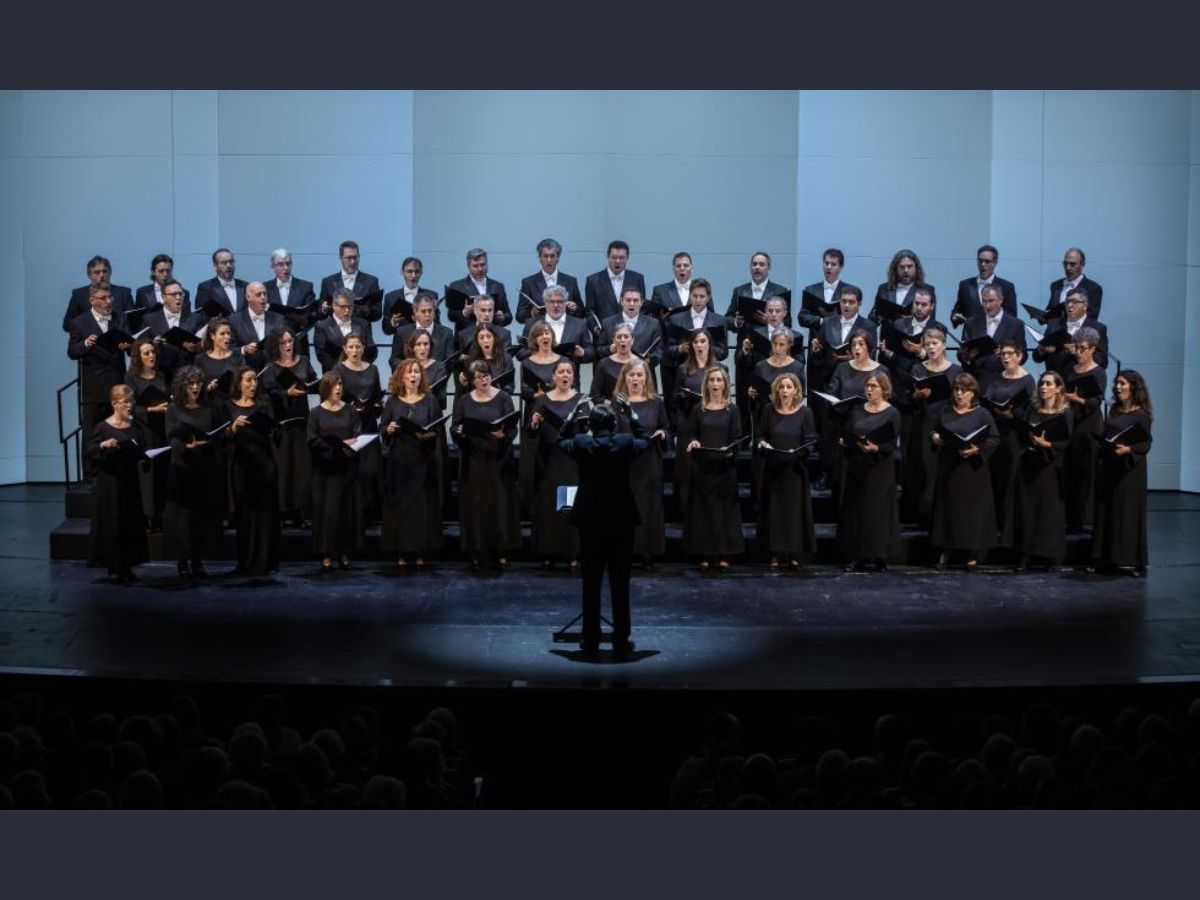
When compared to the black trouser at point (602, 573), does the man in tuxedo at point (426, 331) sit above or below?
above

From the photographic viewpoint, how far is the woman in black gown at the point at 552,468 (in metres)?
9.14

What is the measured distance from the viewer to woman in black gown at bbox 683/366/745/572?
9.13 metres

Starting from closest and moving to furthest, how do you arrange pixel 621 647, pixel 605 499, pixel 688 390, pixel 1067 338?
pixel 605 499 → pixel 621 647 → pixel 688 390 → pixel 1067 338

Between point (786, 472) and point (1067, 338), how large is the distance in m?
1.95

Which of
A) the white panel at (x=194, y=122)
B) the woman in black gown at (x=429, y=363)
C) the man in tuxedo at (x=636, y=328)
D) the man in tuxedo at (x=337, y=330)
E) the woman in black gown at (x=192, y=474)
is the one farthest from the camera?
the white panel at (x=194, y=122)

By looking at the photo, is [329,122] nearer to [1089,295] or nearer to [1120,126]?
[1089,295]

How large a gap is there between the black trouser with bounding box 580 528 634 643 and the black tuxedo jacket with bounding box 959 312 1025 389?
133 inches

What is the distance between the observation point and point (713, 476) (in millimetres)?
9180

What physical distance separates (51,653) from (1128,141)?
927cm

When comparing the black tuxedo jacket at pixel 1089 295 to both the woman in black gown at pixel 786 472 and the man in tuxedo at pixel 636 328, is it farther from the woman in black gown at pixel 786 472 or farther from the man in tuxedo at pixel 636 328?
the man in tuxedo at pixel 636 328

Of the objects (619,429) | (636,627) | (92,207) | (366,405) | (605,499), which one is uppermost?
(92,207)

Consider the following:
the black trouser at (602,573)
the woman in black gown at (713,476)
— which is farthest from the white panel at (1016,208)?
the black trouser at (602,573)

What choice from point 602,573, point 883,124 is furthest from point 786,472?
point 883,124

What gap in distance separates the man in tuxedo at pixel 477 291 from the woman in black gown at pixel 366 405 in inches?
33.0
